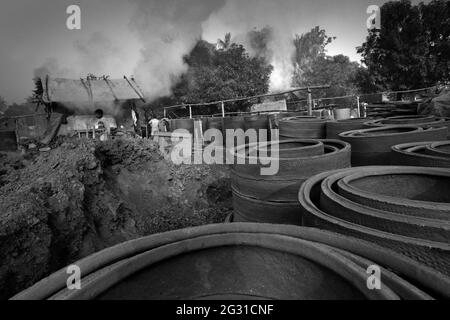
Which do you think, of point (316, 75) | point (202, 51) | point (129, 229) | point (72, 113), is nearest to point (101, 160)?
point (129, 229)

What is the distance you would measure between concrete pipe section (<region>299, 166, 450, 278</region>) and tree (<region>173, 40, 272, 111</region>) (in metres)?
16.3

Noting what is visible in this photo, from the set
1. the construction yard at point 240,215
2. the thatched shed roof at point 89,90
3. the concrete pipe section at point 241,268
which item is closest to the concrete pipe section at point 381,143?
the construction yard at point 240,215

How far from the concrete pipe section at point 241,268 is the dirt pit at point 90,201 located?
2.88 m

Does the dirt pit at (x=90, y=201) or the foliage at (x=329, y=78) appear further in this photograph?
the foliage at (x=329, y=78)

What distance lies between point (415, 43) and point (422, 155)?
2117cm

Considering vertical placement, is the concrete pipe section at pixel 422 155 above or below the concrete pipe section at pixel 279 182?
above

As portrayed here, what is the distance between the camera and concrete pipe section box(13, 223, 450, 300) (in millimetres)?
1399

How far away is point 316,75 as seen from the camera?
33.9 m

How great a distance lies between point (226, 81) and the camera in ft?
63.3

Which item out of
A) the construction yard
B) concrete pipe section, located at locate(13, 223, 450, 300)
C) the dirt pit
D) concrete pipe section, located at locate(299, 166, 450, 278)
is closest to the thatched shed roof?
the construction yard

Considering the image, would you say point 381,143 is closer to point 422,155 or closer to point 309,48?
point 422,155

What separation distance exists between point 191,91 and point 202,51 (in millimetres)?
6547

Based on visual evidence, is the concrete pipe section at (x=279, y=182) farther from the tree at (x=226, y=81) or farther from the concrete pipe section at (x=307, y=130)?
the tree at (x=226, y=81)

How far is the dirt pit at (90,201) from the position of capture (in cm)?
381
